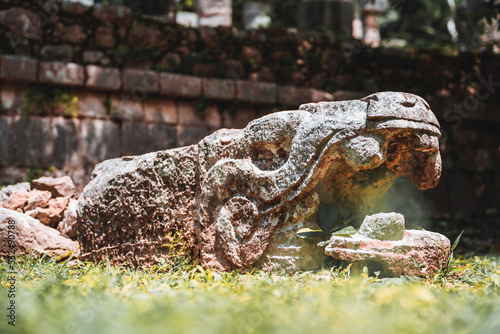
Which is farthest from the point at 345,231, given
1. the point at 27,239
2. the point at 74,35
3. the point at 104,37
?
the point at 74,35

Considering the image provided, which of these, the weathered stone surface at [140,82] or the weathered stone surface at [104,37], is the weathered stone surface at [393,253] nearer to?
the weathered stone surface at [140,82]

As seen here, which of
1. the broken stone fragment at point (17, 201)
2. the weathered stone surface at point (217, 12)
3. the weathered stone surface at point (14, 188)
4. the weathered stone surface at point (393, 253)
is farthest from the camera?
the weathered stone surface at point (217, 12)

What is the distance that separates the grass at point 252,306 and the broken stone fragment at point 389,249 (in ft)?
0.38

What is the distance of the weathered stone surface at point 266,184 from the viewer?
2887 millimetres

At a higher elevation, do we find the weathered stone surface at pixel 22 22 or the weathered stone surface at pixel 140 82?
the weathered stone surface at pixel 22 22

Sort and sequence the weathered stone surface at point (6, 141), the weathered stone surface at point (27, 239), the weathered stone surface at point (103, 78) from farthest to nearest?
the weathered stone surface at point (103, 78) → the weathered stone surface at point (6, 141) → the weathered stone surface at point (27, 239)

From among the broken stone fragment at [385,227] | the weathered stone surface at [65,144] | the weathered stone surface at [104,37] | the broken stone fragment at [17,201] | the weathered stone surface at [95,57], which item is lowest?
the broken stone fragment at [17,201]

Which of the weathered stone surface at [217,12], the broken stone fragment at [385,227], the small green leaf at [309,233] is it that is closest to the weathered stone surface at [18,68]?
the small green leaf at [309,233]

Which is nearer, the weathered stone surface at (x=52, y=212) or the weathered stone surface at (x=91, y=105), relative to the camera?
the weathered stone surface at (x=52, y=212)

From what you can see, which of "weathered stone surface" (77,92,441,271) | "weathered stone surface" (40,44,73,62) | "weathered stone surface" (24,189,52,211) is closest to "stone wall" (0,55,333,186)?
"weathered stone surface" (40,44,73,62)

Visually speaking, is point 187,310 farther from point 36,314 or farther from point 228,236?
point 228,236

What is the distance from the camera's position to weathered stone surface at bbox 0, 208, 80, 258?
11.2 ft

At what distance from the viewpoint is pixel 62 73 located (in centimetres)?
616

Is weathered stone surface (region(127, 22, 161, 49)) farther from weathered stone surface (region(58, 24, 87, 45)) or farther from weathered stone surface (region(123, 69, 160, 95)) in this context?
weathered stone surface (region(58, 24, 87, 45))
